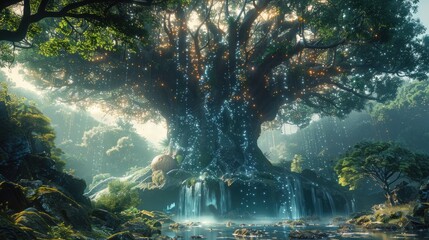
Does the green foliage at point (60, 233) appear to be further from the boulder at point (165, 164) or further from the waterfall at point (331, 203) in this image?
the waterfall at point (331, 203)

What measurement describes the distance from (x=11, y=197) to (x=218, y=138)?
89.2 feet

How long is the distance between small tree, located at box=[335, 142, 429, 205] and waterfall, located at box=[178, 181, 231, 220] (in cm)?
1067

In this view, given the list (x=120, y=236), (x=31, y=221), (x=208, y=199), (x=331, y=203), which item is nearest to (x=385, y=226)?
(x=120, y=236)

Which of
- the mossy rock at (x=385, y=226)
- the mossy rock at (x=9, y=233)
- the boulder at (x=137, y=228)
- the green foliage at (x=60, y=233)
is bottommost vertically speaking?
the mossy rock at (x=385, y=226)

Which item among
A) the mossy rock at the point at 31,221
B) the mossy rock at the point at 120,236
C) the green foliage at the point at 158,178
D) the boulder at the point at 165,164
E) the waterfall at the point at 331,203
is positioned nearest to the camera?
the mossy rock at the point at 31,221

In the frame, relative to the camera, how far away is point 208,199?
93.5 feet

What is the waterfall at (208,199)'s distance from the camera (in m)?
28.4

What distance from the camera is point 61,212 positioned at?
9711 mm

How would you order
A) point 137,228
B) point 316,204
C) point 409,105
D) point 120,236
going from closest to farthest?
point 120,236
point 137,228
point 316,204
point 409,105

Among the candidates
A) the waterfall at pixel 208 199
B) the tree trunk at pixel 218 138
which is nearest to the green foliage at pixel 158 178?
the tree trunk at pixel 218 138

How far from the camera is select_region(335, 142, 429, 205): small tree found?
1947 cm

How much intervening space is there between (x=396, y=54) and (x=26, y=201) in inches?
1273

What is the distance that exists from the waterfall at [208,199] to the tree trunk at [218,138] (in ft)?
10.8

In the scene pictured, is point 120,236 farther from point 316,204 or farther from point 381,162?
point 316,204
